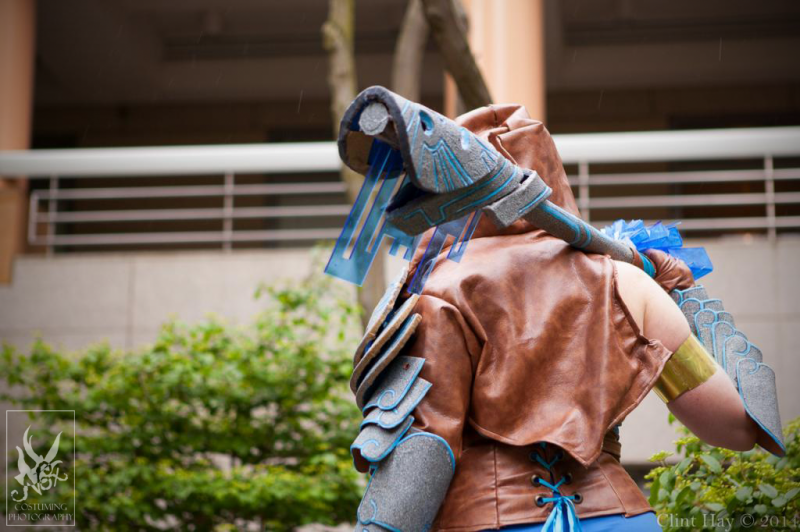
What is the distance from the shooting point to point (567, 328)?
1873 millimetres

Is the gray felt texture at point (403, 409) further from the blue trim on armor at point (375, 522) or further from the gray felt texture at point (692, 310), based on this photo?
the gray felt texture at point (692, 310)

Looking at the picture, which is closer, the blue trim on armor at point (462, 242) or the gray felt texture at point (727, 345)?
the blue trim on armor at point (462, 242)

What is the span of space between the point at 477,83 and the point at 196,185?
9.01m

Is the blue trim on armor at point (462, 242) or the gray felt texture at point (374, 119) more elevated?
the gray felt texture at point (374, 119)

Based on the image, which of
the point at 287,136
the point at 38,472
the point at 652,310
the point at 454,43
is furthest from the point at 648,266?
the point at 287,136

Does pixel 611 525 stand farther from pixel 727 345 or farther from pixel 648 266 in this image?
pixel 648 266

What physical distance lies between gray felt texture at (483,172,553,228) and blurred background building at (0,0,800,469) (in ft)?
19.4

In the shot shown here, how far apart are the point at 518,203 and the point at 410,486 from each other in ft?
Answer: 1.94

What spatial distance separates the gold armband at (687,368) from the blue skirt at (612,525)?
11.2 inches

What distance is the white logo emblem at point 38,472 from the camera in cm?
605

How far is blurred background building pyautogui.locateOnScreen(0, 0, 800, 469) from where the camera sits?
7965 millimetres

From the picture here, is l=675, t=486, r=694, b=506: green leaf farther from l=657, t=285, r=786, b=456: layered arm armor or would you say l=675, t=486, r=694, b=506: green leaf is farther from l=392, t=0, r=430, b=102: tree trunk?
l=392, t=0, r=430, b=102: tree trunk

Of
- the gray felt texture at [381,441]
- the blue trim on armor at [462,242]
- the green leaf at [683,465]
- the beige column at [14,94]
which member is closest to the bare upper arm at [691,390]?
the blue trim on armor at [462,242]

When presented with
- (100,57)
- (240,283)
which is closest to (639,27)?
(240,283)
